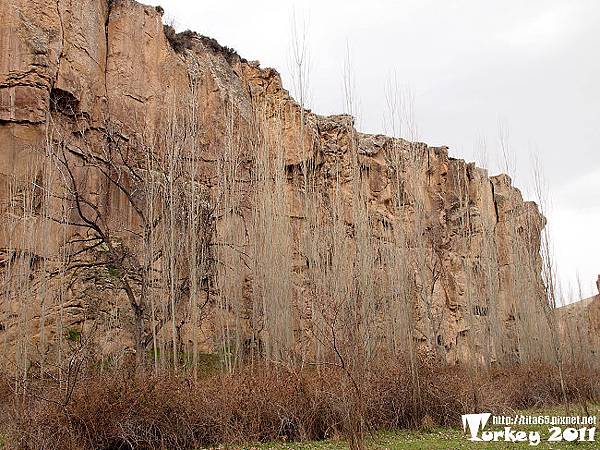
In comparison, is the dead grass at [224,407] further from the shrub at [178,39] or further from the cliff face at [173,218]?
the shrub at [178,39]

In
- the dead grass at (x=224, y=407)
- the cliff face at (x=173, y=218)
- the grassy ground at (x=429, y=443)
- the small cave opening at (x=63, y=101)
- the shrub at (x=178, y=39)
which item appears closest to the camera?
the dead grass at (x=224, y=407)

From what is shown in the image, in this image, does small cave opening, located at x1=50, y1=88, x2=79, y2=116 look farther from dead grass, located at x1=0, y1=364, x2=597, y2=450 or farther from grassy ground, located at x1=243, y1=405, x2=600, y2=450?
grassy ground, located at x1=243, y1=405, x2=600, y2=450

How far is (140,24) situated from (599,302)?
3382 centimetres

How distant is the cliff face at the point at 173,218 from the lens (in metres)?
12.3

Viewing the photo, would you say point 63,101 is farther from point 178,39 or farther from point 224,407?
point 224,407

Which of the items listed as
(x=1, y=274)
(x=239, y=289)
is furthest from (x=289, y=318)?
(x=1, y=274)

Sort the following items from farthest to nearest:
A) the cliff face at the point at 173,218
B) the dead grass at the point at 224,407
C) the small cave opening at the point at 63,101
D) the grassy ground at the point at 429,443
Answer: the small cave opening at the point at 63,101, the cliff face at the point at 173,218, the grassy ground at the point at 429,443, the dead grass at the point at 224,407

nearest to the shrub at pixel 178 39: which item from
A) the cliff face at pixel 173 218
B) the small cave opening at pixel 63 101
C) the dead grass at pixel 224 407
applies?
the cliff face at pixel 173 218

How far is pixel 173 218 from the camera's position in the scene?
1159cm

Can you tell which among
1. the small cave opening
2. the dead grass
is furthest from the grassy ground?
the small cave opening

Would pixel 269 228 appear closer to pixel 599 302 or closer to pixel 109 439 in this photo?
pixel 109 439

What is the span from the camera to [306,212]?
1477 centimetres

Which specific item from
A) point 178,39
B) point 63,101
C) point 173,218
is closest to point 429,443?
point 173,218

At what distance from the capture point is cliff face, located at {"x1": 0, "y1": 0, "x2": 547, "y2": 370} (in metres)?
12.3
